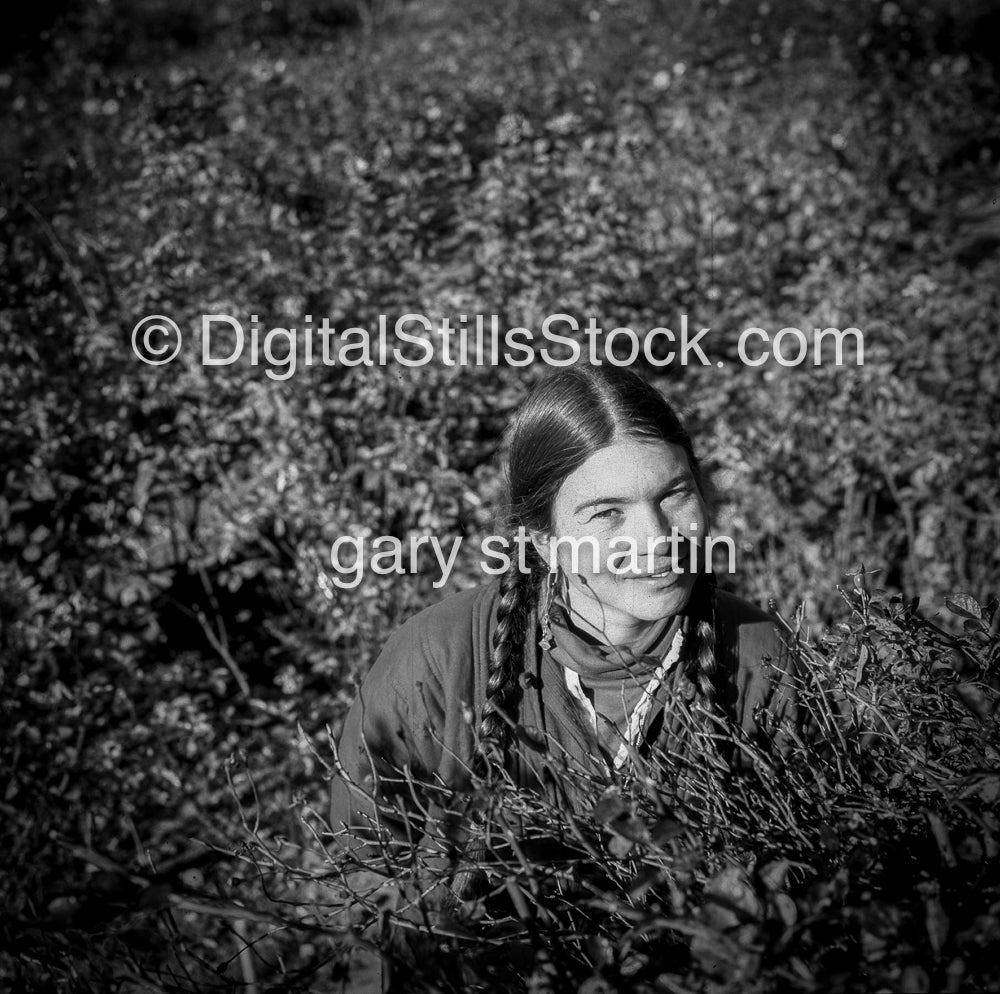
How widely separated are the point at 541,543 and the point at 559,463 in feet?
0.63

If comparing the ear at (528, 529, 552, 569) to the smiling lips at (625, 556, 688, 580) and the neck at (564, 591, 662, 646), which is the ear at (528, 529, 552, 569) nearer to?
the neck at (564, 591, 662, 646)

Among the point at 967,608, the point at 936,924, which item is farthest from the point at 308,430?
the point at 936,924

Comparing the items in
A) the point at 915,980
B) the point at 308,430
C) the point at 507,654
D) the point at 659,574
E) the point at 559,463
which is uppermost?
the point at 308,430

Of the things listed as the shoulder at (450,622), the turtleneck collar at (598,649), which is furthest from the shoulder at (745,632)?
the shoulder at (450,622)

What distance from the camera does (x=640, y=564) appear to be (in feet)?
5.24

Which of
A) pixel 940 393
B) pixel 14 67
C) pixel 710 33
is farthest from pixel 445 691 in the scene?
pixel 14 67

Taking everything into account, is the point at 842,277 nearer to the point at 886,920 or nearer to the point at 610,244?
the point at 610,244

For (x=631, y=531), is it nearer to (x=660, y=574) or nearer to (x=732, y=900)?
(x=660, y=574)

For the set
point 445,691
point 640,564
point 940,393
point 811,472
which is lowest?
point 445,691

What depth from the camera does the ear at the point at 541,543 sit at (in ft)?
5.94

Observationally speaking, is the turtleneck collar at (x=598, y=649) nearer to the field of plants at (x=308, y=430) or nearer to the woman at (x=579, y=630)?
the woman at (x=579, y=630)

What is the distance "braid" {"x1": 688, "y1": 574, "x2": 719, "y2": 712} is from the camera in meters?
1.61

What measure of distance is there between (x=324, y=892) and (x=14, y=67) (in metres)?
9.57

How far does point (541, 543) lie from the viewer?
1825 millimetres
